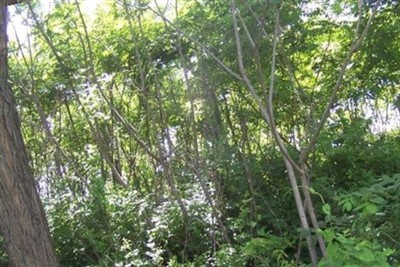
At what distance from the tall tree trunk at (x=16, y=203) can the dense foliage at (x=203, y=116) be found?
1.06 metres

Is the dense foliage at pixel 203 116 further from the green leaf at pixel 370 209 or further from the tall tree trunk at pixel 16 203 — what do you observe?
the green leaf at pixel 370 209

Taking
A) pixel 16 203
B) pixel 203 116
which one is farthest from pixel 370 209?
pixel 203 116

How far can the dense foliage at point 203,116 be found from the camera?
5680 millimetres

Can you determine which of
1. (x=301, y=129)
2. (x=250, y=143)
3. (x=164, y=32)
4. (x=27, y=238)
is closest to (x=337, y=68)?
(x=301, y=129)

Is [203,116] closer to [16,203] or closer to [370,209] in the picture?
[16,203]

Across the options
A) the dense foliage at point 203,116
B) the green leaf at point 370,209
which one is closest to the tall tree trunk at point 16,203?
the dense foliage at point 203,116

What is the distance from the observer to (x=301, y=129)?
6.28 m

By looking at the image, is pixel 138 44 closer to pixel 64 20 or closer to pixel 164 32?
pixel 164 32

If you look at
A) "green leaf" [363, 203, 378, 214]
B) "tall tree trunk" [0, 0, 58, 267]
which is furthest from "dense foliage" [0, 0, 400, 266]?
"green leaf" [363, 203, 378, 214]

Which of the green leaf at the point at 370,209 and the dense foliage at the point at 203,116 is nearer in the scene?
the green leaf at the point at 370,209

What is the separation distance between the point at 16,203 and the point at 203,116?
2.53 meters

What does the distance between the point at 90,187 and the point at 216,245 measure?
169cm

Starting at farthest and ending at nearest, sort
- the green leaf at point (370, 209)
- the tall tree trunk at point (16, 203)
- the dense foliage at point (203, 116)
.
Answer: the dense foliage at point (203, 116) < the tall tree trunk at point (16, 203) < the green leaf at point (370, 209)

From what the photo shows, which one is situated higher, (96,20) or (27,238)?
(96,20)
